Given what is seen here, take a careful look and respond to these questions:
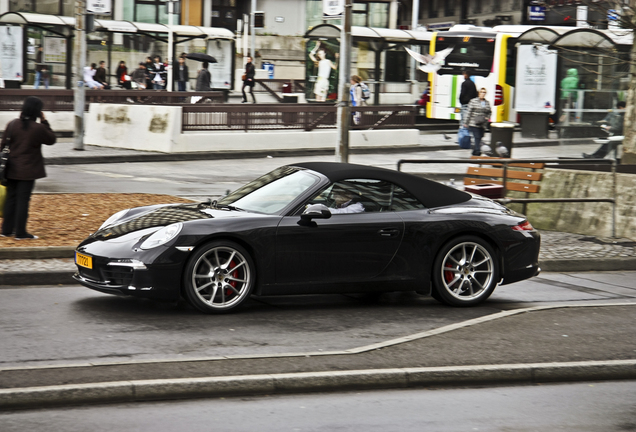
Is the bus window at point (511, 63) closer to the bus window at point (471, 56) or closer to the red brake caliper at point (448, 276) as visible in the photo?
the bus window at point (471, 56)

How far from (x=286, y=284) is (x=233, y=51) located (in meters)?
33.9

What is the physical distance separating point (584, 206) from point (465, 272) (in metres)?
5.72

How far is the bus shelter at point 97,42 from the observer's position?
3106cm

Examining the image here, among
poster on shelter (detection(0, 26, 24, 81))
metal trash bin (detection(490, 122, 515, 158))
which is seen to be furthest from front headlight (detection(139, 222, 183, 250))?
poster on shelter (detection(0, 26, 24, 81))

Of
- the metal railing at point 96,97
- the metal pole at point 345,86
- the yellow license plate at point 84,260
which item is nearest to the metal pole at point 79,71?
the metal railing at point 96,97

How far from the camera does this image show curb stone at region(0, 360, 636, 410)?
518 centimetres

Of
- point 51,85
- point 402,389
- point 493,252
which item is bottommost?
point 402,389

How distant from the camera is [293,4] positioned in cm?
6162

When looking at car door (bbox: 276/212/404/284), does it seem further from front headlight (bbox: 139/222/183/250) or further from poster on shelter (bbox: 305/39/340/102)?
poster on shelter (bbox: 305/39/340/102)

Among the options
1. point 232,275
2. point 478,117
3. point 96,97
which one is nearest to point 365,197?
point 232,275

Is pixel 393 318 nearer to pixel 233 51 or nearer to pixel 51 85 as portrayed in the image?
pixel 51 85

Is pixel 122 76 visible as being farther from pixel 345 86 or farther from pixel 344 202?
pixel 344 202

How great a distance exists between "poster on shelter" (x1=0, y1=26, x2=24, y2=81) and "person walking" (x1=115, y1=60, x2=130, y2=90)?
6136mm

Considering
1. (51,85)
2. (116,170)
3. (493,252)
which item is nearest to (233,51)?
(51,85)
